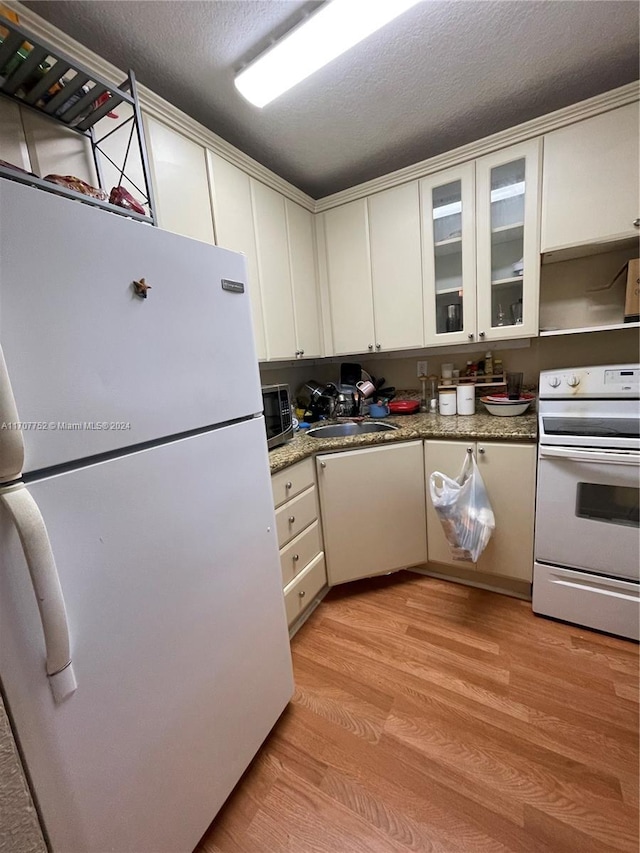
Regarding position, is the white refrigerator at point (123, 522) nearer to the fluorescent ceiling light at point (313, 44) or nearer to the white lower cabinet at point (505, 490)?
the fluorescent ceiling light at point (313, 44)

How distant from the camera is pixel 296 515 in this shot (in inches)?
Answer: 60.8

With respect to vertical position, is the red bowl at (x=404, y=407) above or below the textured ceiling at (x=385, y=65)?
below

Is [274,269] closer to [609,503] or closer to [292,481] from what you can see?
[292,481]

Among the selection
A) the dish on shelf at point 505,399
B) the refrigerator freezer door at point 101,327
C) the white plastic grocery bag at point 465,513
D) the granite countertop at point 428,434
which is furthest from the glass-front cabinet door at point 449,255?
the refrigerator freezer door at point 101,327

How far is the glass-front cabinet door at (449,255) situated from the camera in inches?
68.7

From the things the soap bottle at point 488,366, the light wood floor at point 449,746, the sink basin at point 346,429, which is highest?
the soap bottle at point 488,366

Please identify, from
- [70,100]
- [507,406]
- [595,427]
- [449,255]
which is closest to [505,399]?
[507,406]

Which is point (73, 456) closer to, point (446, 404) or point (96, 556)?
point (96, 556)

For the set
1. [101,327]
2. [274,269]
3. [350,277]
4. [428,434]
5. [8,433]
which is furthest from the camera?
[350,277]

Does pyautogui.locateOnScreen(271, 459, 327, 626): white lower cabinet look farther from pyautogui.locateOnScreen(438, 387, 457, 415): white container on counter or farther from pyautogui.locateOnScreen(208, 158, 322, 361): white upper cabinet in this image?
pyautogui.locateOnScreen(438, 387, 457, 415): white container on counter

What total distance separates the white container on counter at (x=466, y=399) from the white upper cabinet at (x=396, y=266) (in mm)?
374

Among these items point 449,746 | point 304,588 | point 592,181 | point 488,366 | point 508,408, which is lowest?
point 449,746

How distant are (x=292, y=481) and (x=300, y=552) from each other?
36 centimetres

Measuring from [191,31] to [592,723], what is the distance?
8.95 ft
